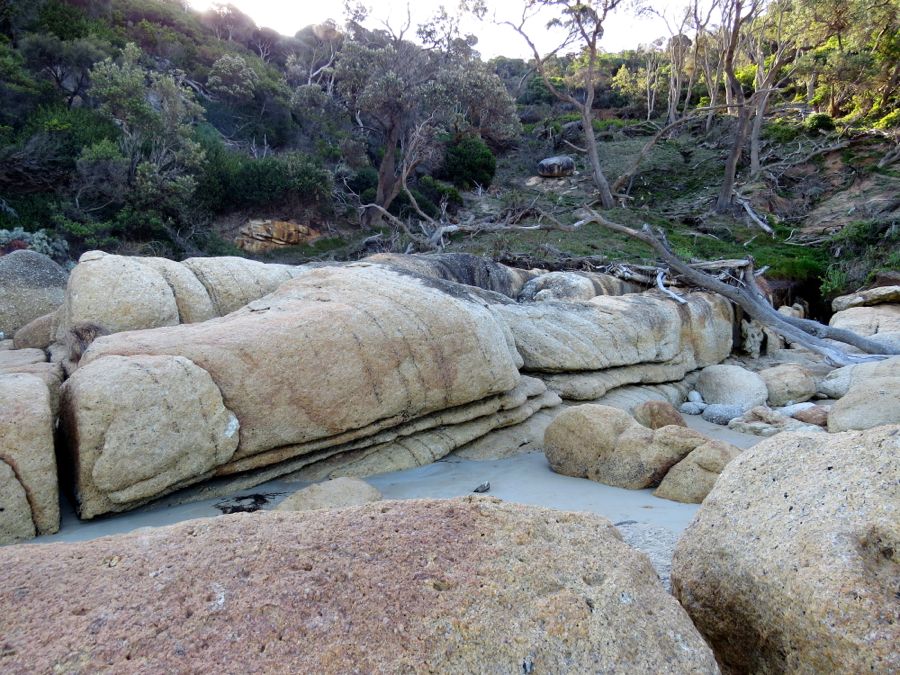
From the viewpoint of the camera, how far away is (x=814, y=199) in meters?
19.7

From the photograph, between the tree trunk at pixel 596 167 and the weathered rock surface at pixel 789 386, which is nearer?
the weathered rock surface at pixel 789 386

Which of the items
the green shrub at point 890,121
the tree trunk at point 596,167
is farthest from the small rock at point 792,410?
the green shrub at point 890,121

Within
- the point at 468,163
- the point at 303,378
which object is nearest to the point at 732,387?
the point at 303,378

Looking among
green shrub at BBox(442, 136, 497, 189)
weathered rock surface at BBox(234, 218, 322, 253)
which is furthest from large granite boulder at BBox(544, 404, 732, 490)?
green shrub at BBox(442, 136, 497, 189)

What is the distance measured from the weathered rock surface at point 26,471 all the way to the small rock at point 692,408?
672cm

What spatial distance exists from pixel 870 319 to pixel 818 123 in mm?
15602

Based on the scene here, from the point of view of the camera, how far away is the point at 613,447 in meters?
4.30

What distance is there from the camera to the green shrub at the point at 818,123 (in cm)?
2245

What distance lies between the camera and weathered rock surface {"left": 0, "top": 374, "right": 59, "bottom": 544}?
311 cm

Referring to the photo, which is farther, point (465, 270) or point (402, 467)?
point (465, 270)

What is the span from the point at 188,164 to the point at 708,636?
660 inches

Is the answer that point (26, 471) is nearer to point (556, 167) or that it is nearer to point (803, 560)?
point (803, 560)

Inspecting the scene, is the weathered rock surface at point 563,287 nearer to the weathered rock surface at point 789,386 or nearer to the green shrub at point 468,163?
the weathered rock surface at point 789,386

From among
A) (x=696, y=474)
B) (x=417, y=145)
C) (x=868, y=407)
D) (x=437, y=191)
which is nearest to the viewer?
(x=696, y=474)
